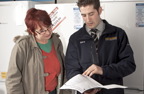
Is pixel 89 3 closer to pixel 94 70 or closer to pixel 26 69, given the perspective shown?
pixel 94 70

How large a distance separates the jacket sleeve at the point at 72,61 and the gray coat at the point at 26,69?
174mm

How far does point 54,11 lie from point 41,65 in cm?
82

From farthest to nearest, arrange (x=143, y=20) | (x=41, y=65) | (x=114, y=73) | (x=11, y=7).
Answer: (x=11, y=7) < (x=143, y=20) < (x=41, y=65) < (x=114, y=73)

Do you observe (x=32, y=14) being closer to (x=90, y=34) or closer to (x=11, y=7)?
(x=90, y=34)

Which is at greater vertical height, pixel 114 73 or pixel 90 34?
pixel 90 34

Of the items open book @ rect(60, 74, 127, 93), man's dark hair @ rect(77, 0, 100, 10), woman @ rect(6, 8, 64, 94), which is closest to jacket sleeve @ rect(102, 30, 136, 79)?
open book @ rect(60, 74, 127, 93)

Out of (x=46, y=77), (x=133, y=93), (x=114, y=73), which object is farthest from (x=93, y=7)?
(x=133, y=93)

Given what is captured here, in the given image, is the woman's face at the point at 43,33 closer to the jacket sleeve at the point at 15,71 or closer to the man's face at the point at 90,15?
the jacket sleeve at the point at 15,71

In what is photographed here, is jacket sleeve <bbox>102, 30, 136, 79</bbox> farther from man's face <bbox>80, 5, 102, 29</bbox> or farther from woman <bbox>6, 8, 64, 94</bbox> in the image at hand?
woman <bbox>6, 8, 64, 94</bbox>

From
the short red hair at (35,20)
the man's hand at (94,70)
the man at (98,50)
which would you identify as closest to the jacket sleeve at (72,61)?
the man at (98,50)

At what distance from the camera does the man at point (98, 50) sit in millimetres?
1617

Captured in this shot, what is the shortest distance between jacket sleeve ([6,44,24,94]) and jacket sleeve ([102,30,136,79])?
0.58 meters

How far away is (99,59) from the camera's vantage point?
1.64 meters

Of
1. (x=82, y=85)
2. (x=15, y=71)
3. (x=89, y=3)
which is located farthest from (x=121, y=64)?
(x=15, y=71)
